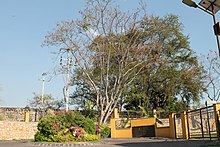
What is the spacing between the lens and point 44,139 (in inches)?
543

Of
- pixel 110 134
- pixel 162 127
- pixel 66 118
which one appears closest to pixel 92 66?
pixel 110 134

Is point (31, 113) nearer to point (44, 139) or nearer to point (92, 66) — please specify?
point (92, 66)

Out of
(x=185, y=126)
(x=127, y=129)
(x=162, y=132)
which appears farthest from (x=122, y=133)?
(x=185, y=126)

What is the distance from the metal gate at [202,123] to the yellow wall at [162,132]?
3.90 meters

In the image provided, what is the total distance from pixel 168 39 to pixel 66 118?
771 inches

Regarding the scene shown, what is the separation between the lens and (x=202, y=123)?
45.2 ft

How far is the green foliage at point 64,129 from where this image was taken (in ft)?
44.4

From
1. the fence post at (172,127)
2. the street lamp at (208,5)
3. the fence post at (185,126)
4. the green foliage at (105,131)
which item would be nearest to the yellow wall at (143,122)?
the green foliage at (105,131)

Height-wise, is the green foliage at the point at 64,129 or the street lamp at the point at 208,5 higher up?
the street lamp at the point at 208,5

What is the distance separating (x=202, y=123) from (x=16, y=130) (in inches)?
606

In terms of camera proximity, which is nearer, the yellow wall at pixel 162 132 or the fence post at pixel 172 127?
the fence post at pixel 172 127

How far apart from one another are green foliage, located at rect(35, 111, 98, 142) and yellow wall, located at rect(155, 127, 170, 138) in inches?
301

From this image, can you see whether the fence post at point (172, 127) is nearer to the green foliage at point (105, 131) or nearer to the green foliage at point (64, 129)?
the green foliage at point (105, 131)

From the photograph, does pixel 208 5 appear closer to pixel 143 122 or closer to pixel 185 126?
pixel 185 126
